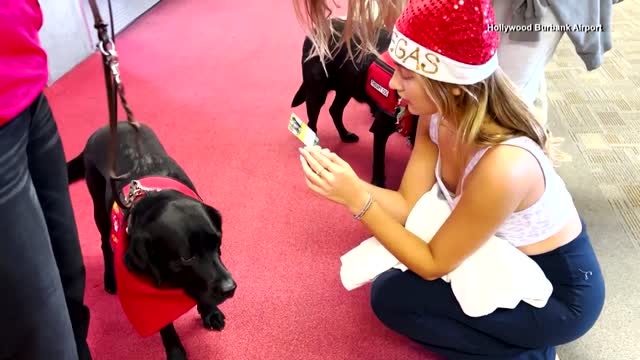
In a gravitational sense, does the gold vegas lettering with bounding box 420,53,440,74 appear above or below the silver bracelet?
above

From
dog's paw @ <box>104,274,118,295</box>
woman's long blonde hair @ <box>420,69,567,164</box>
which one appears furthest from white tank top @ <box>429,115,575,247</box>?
dog's paw @ <box>104,274,118,295</box>

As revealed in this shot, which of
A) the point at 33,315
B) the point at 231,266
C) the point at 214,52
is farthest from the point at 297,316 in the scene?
the point at 214,52

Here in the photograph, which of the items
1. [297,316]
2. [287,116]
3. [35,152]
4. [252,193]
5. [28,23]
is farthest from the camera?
[287,116]

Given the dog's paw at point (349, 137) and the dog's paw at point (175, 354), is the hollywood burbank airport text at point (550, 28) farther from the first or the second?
the dog's paw at point (175, 354)

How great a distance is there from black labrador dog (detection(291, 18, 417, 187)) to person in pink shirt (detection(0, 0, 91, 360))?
1292 mm

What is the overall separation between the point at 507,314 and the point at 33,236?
1.06 meters

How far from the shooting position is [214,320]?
1.71 metres

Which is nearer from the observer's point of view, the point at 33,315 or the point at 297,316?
Result: the point at 33,315

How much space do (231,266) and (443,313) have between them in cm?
80

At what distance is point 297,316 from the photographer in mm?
1771

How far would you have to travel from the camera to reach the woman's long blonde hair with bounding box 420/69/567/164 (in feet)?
3.97

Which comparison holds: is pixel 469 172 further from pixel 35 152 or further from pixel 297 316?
pixel 35 152

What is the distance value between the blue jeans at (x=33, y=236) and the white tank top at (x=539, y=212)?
887mm

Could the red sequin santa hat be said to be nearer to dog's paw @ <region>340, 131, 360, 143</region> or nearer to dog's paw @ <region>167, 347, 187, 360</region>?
dog's paw @ <region>167, 347, 187, 360</region>
